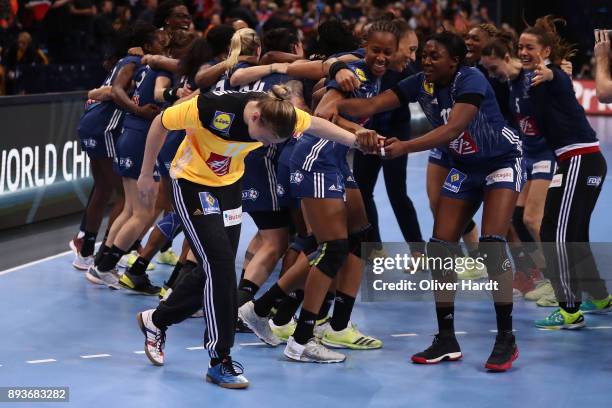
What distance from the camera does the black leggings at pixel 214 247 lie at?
549 cm

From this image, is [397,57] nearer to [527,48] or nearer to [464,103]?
[464,103]

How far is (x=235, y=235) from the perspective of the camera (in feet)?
18.7

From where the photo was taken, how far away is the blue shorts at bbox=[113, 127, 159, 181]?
803cm

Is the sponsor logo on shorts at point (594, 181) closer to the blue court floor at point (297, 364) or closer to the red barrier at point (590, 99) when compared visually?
the blue court floor at point (297, 364)

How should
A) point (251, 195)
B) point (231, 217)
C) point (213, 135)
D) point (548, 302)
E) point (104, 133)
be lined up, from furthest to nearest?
point (104, 133) → point (548, 302) → point (251, 195) → point (231, 217) → point (213, 135)

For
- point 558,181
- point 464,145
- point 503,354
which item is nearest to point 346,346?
point 503,354

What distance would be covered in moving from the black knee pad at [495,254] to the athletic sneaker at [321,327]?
115cm

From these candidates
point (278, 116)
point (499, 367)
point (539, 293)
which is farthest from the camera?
point (539, 293)

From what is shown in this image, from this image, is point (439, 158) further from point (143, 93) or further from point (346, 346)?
point (143, 93)

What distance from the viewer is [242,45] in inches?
277

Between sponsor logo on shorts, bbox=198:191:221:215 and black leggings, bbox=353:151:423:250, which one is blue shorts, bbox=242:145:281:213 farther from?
black leggings, bbox=353:151:423:250

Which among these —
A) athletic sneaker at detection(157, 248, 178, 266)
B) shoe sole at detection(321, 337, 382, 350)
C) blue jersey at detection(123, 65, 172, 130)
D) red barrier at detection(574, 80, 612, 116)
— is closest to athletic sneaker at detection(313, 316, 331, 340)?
shoe sole at detection(321, 337, 382, 350)

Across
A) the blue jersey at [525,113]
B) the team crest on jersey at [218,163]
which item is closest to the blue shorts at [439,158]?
the blue jersey at [525,113]

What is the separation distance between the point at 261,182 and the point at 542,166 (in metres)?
2.41
